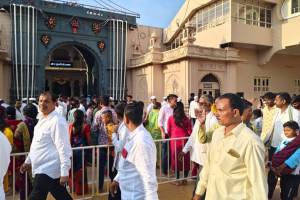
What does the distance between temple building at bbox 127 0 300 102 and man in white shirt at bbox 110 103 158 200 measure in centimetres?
1668

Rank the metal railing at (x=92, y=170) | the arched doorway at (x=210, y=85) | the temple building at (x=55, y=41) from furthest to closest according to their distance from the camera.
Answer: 1. the arched doorway at (x=210, y=85)
2. the temple building at (x=55, y=41)
3. the metal railing at (x=92, y=170)

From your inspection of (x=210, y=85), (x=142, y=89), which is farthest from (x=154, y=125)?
(x=142, y=89)

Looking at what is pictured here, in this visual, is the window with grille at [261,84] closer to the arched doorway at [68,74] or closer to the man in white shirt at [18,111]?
the arched doorway at [68,74]

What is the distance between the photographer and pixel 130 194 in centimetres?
275

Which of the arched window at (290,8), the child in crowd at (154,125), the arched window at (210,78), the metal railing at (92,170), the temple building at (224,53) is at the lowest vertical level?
the metal railing at (92,170)

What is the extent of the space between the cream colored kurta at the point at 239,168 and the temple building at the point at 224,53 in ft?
56.1

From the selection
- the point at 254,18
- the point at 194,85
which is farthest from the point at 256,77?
the point at 194,85

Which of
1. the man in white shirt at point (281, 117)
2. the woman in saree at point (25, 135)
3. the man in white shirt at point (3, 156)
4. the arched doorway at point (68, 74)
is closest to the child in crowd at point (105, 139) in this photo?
the woman in saree at point (25, 135)

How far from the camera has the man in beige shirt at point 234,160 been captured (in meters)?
2.14

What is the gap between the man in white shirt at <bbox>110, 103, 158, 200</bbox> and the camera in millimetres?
2635

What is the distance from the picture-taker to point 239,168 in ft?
7.32

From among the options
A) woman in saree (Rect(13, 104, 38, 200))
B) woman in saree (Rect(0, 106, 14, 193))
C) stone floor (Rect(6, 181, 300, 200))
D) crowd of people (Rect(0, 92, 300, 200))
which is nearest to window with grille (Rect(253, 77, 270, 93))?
crowd of people (Rect(0, 92, 300, 200))

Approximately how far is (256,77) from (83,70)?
16.8 m

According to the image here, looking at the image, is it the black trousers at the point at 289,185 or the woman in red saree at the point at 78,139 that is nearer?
the black trousers at the point at 289,185
